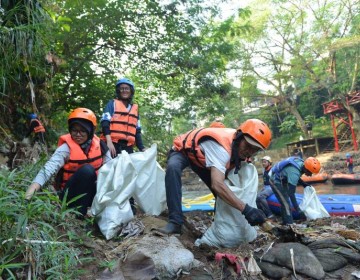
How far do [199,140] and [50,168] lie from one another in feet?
4.13

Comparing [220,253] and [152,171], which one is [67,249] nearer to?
[220,253]

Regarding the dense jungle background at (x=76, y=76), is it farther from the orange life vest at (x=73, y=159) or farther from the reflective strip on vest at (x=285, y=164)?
the reflective strip on vest at (x=285, y=164)

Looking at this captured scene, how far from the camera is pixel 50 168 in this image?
9.24 feet

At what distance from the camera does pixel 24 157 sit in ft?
13.3

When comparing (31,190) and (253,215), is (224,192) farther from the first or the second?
(31,190)

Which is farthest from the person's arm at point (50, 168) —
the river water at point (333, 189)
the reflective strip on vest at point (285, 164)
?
the river water at point (333, 189)

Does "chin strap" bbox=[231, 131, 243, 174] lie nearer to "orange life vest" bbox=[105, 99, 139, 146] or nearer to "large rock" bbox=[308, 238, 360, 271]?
"large rock" bbox=[308, 238, 360, 271]

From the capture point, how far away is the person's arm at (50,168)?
8.32ft

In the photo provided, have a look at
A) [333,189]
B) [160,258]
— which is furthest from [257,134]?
[333,189]

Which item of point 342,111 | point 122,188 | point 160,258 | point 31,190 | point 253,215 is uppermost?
point 342,111

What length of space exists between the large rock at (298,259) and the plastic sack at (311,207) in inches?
117

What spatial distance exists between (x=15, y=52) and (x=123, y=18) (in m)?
4.37

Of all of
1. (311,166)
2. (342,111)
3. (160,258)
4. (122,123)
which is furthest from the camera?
(342,111)

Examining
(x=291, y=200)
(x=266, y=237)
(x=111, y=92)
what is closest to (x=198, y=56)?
(x=111, y=92)
